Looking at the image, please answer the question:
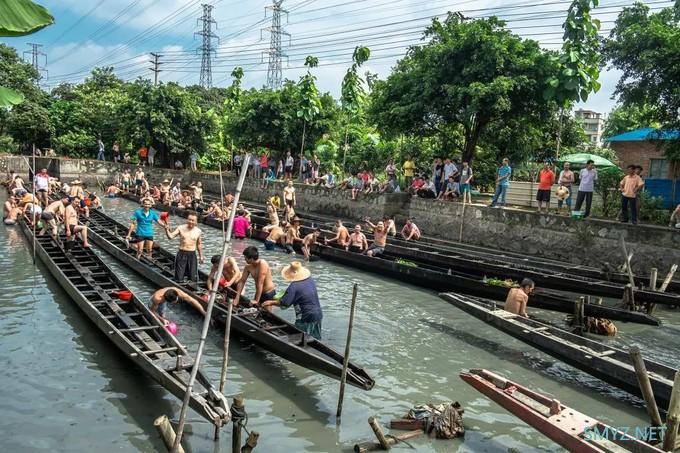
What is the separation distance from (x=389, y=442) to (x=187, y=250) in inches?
251

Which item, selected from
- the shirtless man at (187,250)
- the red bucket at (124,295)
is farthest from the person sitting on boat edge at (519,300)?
the red bucket at (124,295)

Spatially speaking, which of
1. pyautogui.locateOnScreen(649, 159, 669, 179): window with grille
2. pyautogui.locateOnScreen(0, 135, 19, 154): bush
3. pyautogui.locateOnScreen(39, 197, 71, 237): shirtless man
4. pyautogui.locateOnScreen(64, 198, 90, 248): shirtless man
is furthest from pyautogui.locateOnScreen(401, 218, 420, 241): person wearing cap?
pyautogui.locateOnScreen(0, 135, 19, 154): bush

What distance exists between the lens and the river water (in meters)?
5.89

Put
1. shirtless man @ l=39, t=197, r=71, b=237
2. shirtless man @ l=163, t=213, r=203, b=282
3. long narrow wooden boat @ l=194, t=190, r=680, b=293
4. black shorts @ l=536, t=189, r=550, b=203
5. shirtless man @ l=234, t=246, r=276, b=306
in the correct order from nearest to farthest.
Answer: shirtless man @ l=234, t=246, r=276, b=306, shirtless man @ l=163, t=213, r=203, b=282, long narrow wooden boat @ l=194, t=190, r=680, b=293, shirtless man @ l=39, t=197, r=71, b=237, black shorts @ l=536, t=189, r=550, b=203

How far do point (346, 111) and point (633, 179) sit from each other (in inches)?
709

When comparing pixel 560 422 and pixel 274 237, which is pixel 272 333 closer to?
pixel 560 422

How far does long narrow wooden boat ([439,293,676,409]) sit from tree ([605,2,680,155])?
9253mm

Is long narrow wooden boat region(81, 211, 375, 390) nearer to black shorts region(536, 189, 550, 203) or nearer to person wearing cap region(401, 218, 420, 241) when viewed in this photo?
person wearing cap region(401, 218, 420, 241)

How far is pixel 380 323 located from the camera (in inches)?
399

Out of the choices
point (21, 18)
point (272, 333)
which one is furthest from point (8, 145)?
point (21, 18)

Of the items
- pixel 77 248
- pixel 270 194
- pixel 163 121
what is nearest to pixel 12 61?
pixel 163 121

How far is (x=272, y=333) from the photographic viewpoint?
7715 mm

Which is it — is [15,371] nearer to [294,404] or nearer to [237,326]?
[237,326]

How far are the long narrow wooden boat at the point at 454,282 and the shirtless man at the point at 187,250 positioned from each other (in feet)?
16.8
